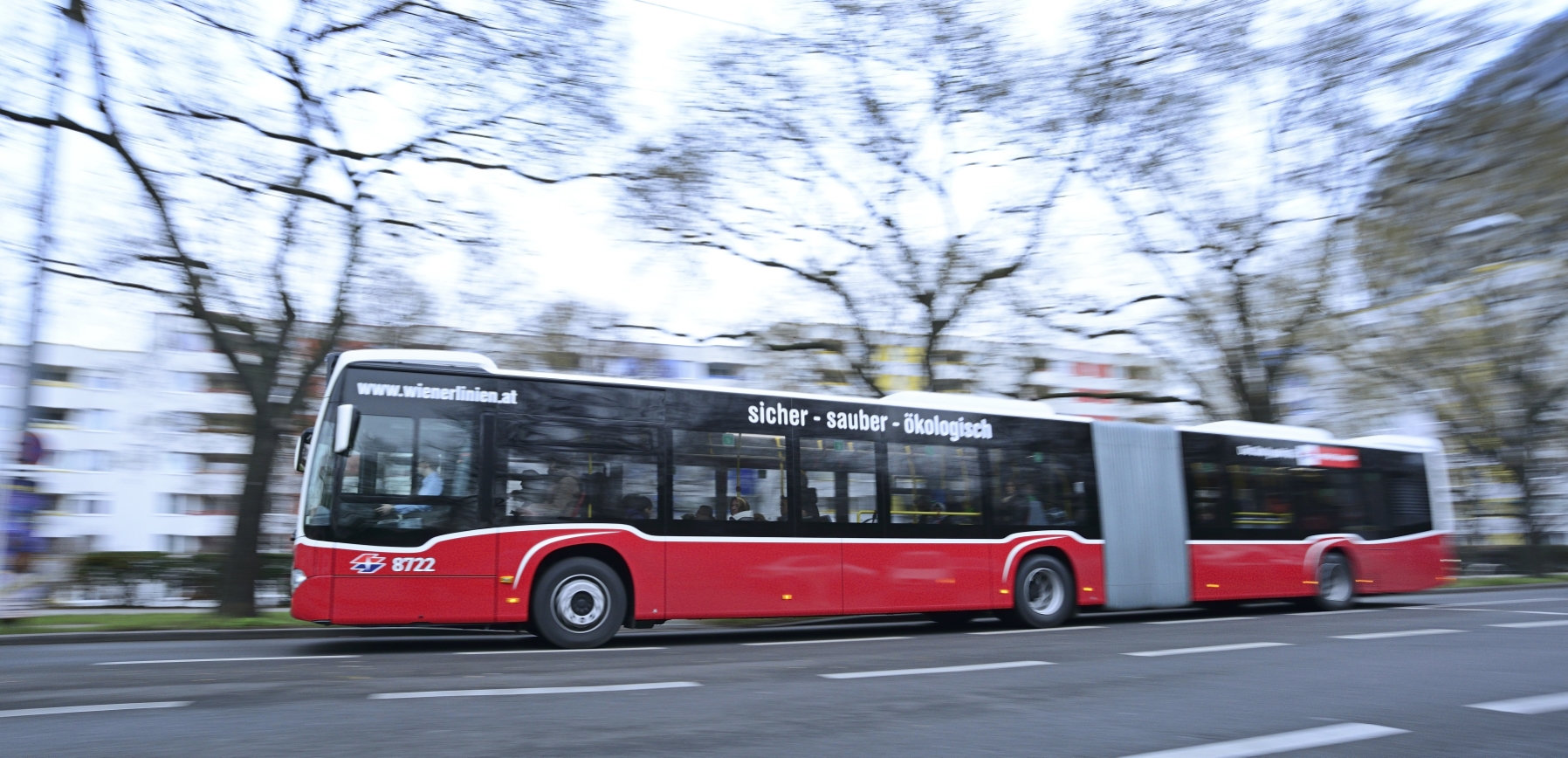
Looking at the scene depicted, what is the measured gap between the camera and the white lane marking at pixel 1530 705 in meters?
6.14

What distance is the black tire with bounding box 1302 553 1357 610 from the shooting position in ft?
55.7

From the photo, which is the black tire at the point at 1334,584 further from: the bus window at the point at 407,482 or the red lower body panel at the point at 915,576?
the bus window at the point at 407,482

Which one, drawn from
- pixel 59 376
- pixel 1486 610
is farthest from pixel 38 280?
pixel 59 376

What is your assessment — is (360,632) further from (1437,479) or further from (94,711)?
(1437,479)

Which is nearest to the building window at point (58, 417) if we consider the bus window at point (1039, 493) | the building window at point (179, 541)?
the building window at point (179, 541)

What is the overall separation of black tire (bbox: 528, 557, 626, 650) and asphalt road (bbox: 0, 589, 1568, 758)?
0.38 m

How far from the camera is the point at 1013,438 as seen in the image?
14.2 metres

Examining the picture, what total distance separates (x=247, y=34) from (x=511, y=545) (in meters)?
8.40

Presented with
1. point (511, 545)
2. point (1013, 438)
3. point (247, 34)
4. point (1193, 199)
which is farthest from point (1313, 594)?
point (247, 34)

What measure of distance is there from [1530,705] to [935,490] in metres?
7.34

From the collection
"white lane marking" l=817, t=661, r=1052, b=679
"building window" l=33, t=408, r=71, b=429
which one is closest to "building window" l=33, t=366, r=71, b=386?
"building window" l=33, t=408, r=71, b=429

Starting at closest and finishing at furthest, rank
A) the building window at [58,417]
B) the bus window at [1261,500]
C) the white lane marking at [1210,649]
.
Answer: the white lane marking at [1210,649] → the bus window at [1261,500] → the building window at [58,417]

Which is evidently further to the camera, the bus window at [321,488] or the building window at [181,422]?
the building window at [181,422]

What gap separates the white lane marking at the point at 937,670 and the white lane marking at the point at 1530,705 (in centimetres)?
304
